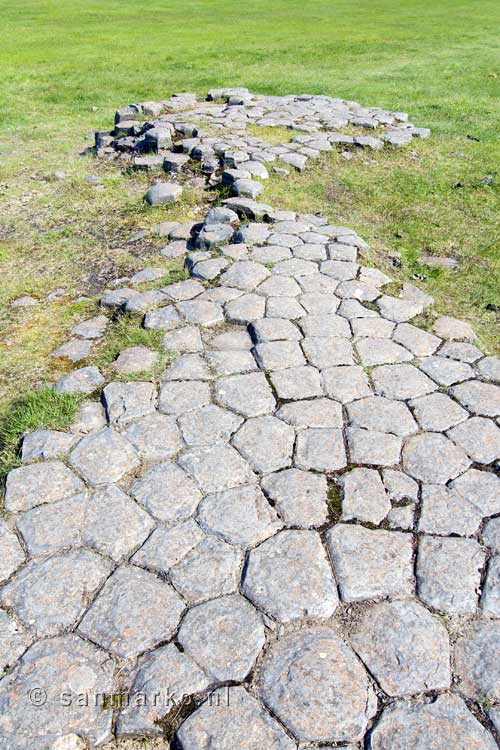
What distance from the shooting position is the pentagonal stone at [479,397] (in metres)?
3.13

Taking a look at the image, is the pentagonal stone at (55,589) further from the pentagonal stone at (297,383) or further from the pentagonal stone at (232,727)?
the pentagonal stone at (297,383)

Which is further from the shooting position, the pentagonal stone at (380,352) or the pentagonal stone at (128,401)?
the pentagonal stone at (380,352)

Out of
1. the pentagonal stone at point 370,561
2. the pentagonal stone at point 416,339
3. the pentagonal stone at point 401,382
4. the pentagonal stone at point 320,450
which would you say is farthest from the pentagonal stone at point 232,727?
the pentagonal stone at point 416,339

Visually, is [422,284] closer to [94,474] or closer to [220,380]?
[220,380]

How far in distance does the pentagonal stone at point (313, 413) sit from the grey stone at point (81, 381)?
3.29 feet

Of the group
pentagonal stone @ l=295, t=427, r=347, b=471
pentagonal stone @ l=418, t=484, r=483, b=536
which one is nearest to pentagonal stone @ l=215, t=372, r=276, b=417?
pentagonal stone @ l=295, t=427, r=347, b=471

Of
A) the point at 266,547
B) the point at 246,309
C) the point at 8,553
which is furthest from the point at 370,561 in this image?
the point at 246,309

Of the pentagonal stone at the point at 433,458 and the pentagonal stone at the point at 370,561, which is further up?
the pentagonal stone at the point at 433,458

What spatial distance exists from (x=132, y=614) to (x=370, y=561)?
88 centimetres

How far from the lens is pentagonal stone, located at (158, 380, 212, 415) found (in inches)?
124

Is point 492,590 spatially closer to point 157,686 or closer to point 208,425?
point 157,686

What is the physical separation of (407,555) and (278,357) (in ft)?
4.67

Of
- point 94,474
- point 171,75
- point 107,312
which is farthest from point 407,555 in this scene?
point 171,75

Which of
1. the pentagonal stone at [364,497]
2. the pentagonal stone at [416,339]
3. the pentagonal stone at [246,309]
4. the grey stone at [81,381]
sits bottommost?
the pentagonal stone at [364,497]
